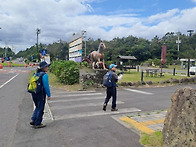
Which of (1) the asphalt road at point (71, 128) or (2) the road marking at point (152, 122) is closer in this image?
(1) the asphalt road at point (71, 128)

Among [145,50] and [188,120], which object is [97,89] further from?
[145,50]

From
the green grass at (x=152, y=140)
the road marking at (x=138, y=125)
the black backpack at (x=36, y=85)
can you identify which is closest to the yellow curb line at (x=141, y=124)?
the road marking at (x=138, y=125)

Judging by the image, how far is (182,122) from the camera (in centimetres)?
331

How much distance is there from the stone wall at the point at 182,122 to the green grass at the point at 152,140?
338 mm

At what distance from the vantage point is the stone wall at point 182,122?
10.3ft

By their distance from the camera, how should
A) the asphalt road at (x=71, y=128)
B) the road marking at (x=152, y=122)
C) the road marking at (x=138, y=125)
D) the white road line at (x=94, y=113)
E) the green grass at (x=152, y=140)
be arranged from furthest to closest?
the white road line at (x=94, y=113)
the road marking at (x=152, y=122)
the road marking at (x=138, y=125)
the asphalt road at (x=71, y=128)
the green grass at (x=152, y=140)

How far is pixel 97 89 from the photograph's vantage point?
11.5m

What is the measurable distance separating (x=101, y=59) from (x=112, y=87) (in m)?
13.8

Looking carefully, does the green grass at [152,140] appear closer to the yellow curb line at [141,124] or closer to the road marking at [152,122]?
the yellow curb line at [141,124]

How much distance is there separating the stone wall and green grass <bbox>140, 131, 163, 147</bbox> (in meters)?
0.34

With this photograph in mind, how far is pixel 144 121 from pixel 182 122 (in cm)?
220

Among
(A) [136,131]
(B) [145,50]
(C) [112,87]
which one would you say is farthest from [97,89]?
(B) [145,50]

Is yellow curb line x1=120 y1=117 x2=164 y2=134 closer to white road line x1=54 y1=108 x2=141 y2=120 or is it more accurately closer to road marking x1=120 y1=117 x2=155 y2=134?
road marking x1=120 y1=117 x2=155 y2=134

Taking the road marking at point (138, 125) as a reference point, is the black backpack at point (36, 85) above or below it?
above
